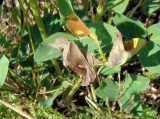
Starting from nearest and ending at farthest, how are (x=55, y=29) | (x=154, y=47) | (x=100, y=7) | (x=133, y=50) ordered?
1. (x=133, y=50)
2. (x=154, y=47)
3. (x=100, y=7)
4. (x=55, y=29)

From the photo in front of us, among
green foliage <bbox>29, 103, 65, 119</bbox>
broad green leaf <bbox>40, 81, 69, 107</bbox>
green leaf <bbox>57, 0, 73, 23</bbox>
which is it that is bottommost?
green foliage <bbox>29, 103, 65, 119</bbox>

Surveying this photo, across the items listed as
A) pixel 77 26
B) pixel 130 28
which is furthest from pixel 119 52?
pixel 130 28

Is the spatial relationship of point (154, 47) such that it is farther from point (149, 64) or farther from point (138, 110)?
point (138, 110)

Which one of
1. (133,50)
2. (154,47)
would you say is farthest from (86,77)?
(154,47)

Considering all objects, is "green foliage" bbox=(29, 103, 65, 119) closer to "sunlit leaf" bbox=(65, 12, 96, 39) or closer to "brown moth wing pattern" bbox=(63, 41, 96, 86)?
"brown moth wing pattern" bbox=(63, 41, 96, 86)

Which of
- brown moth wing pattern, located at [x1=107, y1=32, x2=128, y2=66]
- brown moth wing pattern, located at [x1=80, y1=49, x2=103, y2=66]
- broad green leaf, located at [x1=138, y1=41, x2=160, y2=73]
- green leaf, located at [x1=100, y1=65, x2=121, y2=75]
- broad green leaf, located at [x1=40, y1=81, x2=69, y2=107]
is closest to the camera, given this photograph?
brown moth wing pattern, located at [x1=107, y1=32, x2=128, y2=66]

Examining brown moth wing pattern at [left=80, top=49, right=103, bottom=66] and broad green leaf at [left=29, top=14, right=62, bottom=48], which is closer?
brown moth wing pattern at [left=80, top=49, right=103, bottom=66]

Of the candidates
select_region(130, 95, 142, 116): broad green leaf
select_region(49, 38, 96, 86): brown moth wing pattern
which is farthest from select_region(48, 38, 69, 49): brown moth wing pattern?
select_region(130, 95, 142, 116): broad green leaf
